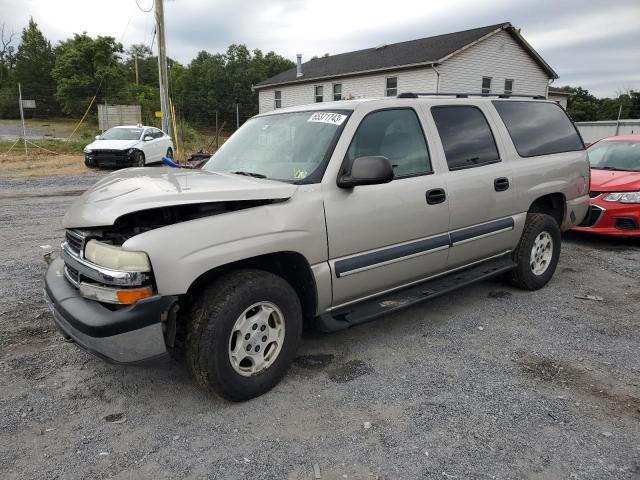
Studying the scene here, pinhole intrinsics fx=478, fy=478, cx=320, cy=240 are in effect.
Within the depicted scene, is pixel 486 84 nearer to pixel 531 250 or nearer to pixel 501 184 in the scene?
pixel 531 250

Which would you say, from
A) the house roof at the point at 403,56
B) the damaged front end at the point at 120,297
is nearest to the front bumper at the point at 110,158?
the damaged front end at the point at 120,297

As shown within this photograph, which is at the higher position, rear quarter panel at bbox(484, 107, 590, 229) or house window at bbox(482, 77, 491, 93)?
house window at bbox(482, 77, 491, 93)

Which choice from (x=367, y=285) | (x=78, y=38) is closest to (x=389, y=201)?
(x=367, y=285)

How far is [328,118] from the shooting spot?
3.51 meters

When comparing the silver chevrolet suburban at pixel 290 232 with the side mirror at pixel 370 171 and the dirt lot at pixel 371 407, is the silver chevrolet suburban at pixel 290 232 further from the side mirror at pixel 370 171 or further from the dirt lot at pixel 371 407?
the dirt lot at pixel 371 407

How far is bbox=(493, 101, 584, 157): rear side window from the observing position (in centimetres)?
461

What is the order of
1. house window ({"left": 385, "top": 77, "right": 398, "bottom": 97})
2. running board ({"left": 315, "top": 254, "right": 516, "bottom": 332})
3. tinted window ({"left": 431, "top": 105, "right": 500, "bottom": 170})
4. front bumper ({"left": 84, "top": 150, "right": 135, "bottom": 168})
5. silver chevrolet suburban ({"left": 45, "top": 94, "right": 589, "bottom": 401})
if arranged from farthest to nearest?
house window ({"left": 385, "top": 77, "right": 398, "bottom": 97}) < front bumper ({"left": 84, "top": 150, "right": 135, "bottom": 168}) < tinted window ({"left": 431, "top": 105, "right": 500, "bottom": 170}) < running board ({"left": 315, "top": 254, "right": 516, "bottom": 332}) < silver chevrolet suburban ({"left": 45, "top": 94, "right": 589, "bottom": 401})

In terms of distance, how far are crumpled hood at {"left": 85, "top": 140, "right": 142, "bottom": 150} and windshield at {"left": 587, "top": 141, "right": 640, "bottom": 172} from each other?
13.4 meters

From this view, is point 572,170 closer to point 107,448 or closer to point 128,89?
point 107,448

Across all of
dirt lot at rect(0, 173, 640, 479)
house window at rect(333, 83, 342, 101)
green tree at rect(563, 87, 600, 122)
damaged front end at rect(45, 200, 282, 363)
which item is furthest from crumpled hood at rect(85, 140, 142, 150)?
green tree at rect(563, 87, 600, 122)

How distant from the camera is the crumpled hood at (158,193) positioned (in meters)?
2.64

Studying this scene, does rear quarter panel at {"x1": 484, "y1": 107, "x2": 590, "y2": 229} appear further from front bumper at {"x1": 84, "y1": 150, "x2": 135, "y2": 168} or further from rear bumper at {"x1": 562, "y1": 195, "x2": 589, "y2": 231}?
front bumper at {"x1": 84, "y1": 150, "x2": 135, "y2": 168}

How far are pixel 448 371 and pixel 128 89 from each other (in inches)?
1635

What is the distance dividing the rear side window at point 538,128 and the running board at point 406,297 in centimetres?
112
